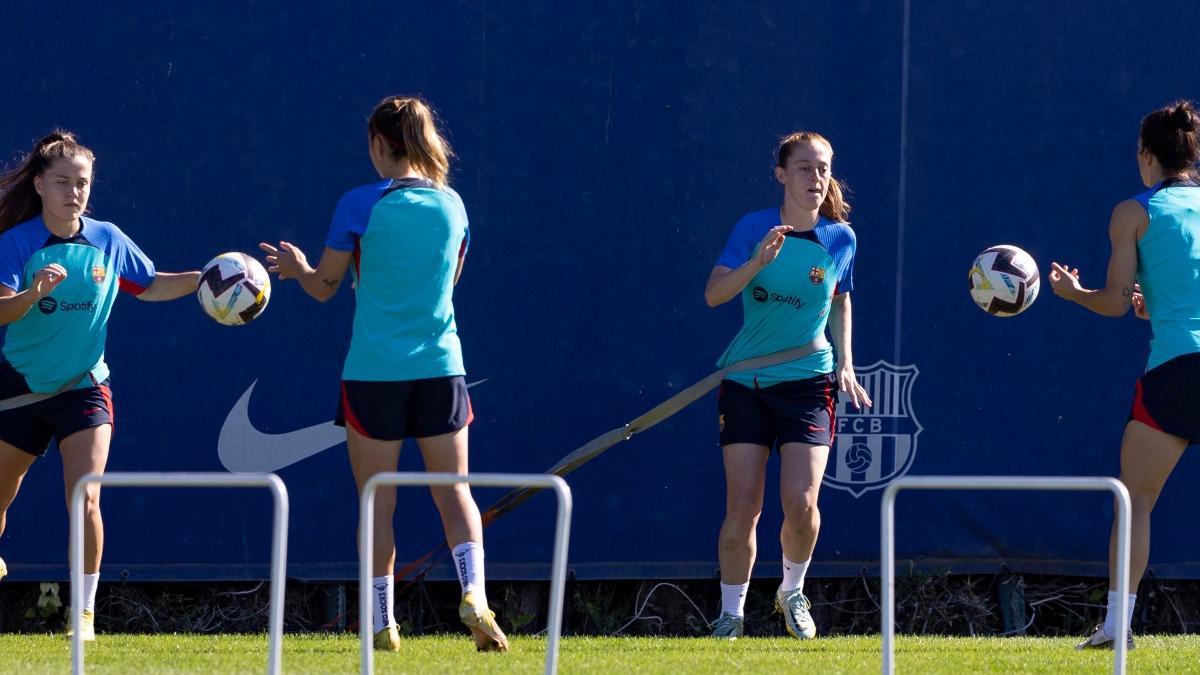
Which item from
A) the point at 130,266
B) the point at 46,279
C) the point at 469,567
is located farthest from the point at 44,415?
the point at 469,567

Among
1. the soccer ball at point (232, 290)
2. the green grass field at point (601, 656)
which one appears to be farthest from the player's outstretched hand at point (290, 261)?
the green grass field at point (601, 656)

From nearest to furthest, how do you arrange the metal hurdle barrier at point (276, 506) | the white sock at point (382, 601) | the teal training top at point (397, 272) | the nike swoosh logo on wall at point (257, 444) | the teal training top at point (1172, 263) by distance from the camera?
the metal hurdle barrier at point (276, 506) → the teal training top at point (397, 272) → the white sock at point (382, 601) → the teal training top at point (1172, 263) → the nike swoosh logo on wall at point (257, 444)

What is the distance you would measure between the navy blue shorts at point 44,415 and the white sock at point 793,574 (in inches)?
103

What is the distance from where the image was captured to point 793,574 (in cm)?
595

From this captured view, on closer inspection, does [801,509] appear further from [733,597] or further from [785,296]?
[785,296]

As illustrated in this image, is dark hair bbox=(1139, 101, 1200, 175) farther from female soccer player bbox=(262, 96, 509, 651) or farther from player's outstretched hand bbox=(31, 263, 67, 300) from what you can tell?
player's outstretched hand bbox=(31, 263, 67, 300)

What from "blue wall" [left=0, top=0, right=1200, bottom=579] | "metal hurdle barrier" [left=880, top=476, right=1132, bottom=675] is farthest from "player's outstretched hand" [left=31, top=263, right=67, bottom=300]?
"metal hurdle barrier" [left=880, top=476, right=1132, bottom=675]

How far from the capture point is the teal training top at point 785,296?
19.0ft

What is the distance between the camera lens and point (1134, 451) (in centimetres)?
532

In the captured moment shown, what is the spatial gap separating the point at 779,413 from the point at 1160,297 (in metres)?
1.42

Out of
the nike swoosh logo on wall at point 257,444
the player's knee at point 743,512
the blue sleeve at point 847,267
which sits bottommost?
the player's knee at point 743,512

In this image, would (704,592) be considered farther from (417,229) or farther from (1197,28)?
(1197,28)

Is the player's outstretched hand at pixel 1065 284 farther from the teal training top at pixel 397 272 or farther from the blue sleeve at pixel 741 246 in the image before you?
the teal training top at pixel 397 272

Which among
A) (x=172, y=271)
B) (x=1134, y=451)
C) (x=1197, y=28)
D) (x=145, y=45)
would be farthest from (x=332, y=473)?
(x=1197, y=28)
